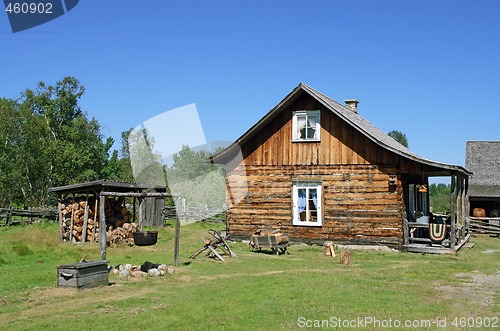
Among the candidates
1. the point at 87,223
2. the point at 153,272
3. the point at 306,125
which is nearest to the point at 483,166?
the point at 306,125

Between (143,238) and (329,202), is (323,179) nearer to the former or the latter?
(329,202)

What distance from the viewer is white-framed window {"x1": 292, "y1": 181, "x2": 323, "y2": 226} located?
20.4 meters

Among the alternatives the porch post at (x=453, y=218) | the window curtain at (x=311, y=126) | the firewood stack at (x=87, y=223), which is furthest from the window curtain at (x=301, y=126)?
the firewood stack at (x=87, y=223)

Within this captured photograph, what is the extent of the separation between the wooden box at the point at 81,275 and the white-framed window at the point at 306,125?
11.1 metres

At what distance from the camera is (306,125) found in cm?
2081

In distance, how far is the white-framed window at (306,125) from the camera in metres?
20.6

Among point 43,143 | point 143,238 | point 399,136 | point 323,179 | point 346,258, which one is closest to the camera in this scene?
point 346,258

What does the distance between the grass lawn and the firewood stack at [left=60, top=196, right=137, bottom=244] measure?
3.36 meters

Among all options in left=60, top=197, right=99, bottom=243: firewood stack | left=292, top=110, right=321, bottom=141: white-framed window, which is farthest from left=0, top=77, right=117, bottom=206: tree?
left=292, top=110, right=321, bottom=141: white-framed window

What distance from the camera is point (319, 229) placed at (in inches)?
800

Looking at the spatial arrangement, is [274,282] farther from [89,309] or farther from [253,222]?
[253,222]

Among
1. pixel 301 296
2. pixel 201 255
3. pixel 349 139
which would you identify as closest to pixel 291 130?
pixel 349 139

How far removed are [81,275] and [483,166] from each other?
29903mm

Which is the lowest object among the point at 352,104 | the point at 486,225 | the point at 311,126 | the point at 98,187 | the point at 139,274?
the point at 486,225
